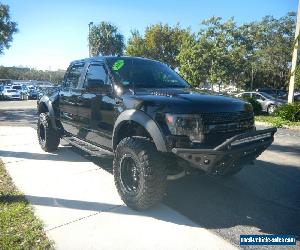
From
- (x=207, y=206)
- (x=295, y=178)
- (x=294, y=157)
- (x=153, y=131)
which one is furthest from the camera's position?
(x=294, y=157)

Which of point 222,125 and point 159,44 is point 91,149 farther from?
point 159,44

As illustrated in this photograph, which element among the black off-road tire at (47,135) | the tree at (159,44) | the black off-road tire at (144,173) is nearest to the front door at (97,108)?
the black off-road tire at (144,173)

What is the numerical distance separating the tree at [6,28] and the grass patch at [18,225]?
3668cm

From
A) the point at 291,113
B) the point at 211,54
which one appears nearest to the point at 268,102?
the point at 291,113

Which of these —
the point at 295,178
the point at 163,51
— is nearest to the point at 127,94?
the point at 295,178

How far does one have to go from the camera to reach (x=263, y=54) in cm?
4384

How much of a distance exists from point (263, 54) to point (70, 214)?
4438 centimetres

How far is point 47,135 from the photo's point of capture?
23.3 ft

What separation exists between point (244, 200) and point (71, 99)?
138 inches

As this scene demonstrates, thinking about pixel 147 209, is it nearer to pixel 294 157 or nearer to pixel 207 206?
pixel 207 206

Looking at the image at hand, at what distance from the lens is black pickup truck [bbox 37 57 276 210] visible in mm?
3713

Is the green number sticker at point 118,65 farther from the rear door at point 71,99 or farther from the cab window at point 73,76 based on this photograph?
the cab window at point 73,76

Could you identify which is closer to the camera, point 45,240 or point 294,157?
point 45,240

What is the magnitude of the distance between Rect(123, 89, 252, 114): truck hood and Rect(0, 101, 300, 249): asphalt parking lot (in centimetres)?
135
